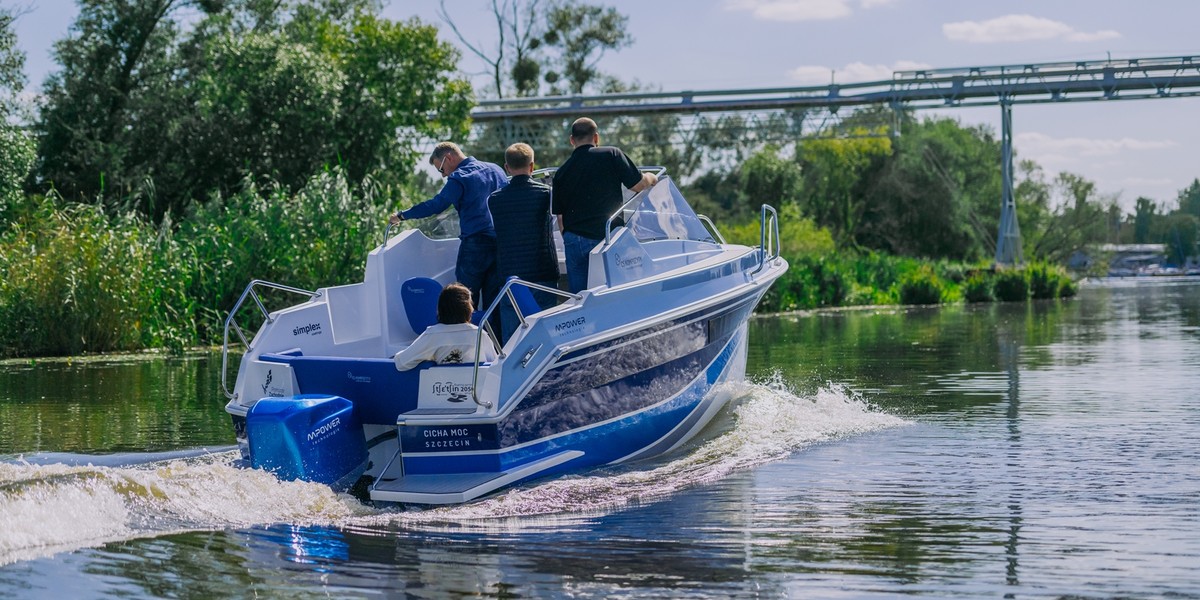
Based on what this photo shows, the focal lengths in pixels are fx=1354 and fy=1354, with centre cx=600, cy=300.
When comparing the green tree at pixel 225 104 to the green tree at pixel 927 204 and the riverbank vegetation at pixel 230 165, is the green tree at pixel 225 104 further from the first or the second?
the green tree at pixel 927 204

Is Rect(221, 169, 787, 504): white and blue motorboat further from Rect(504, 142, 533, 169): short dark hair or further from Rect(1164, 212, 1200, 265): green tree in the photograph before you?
Rect(1164, 212, 1200, 265): green tree

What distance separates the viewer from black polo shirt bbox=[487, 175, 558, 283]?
27.1ft

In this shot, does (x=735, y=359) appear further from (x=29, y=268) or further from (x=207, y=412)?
(x=29, y=268)

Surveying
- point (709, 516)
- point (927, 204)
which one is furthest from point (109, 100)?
point (927, 204)

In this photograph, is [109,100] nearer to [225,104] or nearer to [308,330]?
[225,104]

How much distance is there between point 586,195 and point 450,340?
162 cm

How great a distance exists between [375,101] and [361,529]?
20.8m

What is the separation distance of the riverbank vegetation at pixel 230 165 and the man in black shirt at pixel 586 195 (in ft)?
35.1

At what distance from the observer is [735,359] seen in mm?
10109

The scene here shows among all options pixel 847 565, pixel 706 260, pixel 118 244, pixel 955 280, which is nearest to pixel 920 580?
pixel 847 565

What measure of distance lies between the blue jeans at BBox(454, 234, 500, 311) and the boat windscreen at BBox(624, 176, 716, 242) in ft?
2.99


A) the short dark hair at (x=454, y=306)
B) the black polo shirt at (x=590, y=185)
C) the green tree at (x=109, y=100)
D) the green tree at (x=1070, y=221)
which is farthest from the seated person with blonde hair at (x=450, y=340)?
the green tree at (x=1070, y=221)

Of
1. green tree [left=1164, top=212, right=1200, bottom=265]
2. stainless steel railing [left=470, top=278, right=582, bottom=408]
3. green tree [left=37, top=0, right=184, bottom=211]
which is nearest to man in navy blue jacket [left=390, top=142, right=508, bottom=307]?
stainless steel railing [left=470, top=278, right=582, bottom=408]

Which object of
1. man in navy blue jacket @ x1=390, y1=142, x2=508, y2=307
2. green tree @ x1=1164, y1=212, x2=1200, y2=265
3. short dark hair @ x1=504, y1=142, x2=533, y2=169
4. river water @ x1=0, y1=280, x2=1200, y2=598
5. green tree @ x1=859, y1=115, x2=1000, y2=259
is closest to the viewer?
river water @ x1=0, y1=280, x2=1200, y2=598
